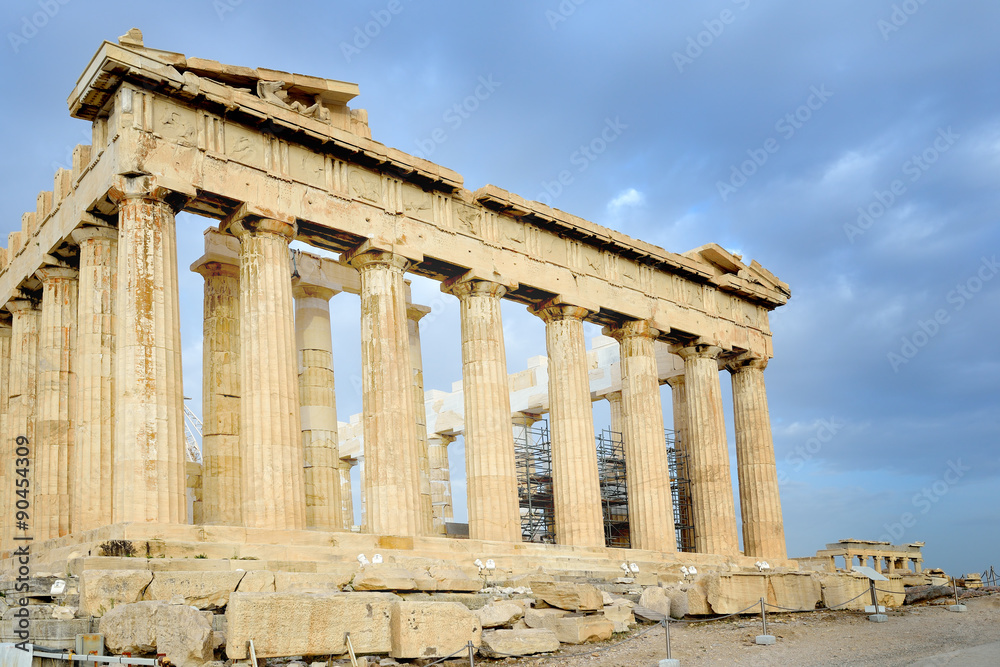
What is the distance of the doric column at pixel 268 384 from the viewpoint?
820 inches

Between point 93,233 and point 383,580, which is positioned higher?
point 93,233

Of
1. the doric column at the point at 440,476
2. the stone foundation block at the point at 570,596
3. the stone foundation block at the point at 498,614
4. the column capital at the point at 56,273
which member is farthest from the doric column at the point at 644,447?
the column capital at the point at 56,273

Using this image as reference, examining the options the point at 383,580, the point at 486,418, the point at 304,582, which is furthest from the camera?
the point at 486,418

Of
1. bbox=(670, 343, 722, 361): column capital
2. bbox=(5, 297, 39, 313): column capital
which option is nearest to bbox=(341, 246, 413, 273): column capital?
bbox=(5, 297, 39, 313): column capital

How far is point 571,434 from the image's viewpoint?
28.6 metres

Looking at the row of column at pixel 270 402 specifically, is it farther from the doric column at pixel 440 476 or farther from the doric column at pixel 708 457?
the doric column at pixel 440 476

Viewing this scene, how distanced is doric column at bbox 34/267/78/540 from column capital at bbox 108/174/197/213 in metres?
4.54

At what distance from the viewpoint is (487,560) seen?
73.7ft

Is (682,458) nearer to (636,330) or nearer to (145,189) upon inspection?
(636,330)

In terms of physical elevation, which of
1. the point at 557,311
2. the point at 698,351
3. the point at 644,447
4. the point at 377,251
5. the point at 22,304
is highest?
the point at 377,251

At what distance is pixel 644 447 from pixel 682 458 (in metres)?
8.00

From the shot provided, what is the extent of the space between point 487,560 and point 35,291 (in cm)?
1403

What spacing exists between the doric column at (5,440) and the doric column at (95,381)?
437 cm

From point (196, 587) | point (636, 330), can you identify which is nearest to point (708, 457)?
point (636, 330)
